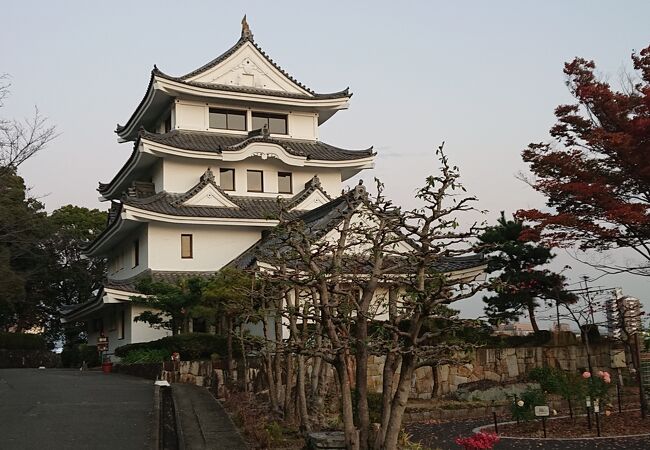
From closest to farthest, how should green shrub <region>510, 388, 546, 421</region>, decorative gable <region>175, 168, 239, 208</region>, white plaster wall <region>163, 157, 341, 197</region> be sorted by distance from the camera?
green shrub <region>510, 388, 546, 421</region> < decorative gable <region>175, 168, 239, 208</region> < white plaster wall <region>163, 157, 341, 197</region>

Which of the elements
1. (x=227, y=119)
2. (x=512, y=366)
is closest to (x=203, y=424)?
(x=512, y=366)

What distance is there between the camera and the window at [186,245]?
88.4 ft

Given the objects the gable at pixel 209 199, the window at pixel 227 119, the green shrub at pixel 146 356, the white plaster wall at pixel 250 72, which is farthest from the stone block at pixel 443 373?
the white plaster wall at pixel 250 72

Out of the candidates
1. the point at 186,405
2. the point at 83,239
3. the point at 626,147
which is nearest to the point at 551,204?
the point at 626,147

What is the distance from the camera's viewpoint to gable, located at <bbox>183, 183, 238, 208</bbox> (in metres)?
26.9

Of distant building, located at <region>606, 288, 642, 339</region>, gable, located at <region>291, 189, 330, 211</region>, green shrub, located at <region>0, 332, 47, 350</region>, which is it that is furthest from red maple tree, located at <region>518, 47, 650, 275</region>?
green shrub, located at <region>0, 332, 47, 350</region>

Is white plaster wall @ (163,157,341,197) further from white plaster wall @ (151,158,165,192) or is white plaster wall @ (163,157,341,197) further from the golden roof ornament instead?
the golden roof ornament

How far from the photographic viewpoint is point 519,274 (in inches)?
860

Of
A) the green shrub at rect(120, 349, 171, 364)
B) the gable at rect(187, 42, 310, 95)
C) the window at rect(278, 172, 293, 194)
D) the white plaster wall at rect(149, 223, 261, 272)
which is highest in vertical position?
the gable at rect(187, 42, 310, 95)

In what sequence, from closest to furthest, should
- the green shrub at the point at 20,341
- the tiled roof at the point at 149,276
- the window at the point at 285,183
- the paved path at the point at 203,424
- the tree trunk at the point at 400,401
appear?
1. the tree trunk at the point at 400,401
2. the paved path at the point at 203,424
3. the tiled roof at the point at 149,276
4. the window at the point at 285,183
5. the green shrub at the point at 20,341

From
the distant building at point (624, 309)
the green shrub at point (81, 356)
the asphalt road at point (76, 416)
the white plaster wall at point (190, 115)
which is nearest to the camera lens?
the asphalt road at point (76, 416)

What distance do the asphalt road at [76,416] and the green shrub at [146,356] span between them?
2.73 meters

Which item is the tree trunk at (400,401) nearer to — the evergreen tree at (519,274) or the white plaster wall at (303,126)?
the evergreen tree at (519,274)

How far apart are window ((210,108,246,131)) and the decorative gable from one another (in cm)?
338
